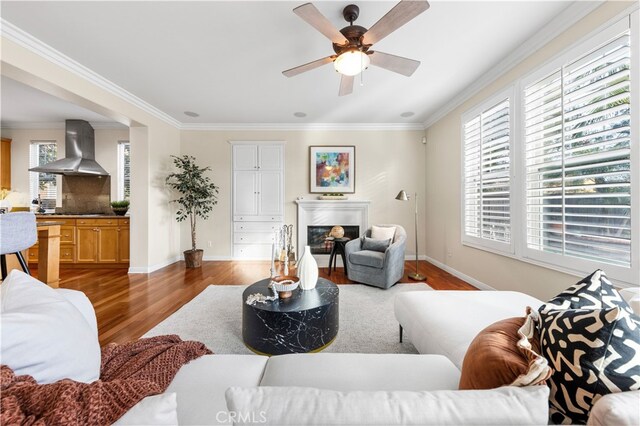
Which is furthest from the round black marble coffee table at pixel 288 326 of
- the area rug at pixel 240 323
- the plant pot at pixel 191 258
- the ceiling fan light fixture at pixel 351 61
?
the plant pot at pixel 191 258

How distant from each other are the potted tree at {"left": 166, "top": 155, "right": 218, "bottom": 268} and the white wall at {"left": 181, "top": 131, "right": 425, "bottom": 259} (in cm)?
29

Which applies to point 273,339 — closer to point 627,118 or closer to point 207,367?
point 207,367

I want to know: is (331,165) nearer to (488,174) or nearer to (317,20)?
(488,174)

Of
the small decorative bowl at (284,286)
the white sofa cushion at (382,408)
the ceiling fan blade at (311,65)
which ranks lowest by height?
the small decorative bowl at (284,286)

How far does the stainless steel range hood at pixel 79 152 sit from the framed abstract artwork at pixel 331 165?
4113 millimetres

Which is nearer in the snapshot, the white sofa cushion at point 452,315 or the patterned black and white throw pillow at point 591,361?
the patterned black and white throw pillow at point 591,361

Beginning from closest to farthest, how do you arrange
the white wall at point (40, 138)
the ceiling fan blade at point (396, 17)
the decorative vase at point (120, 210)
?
the ceiling fan blade at point (396, 17) → the decorative vase at point (120, 210) → the white wall at point (40, 138)

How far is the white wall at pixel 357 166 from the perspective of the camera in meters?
5.00

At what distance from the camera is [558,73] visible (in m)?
2.21

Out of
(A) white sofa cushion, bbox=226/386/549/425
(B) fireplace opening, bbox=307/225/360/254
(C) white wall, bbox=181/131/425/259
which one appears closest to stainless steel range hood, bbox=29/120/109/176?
(C) white wall, bbox=181/131/425/259

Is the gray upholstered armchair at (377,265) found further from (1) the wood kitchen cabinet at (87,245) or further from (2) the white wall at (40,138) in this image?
(2) the white wall at (40,138)

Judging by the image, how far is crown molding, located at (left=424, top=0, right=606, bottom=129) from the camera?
1997 mm

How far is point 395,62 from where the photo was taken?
7.39 feet

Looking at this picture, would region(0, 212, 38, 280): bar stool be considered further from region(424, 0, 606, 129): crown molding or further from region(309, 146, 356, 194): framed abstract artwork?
region(424, 0, 606, 129): crown molding
